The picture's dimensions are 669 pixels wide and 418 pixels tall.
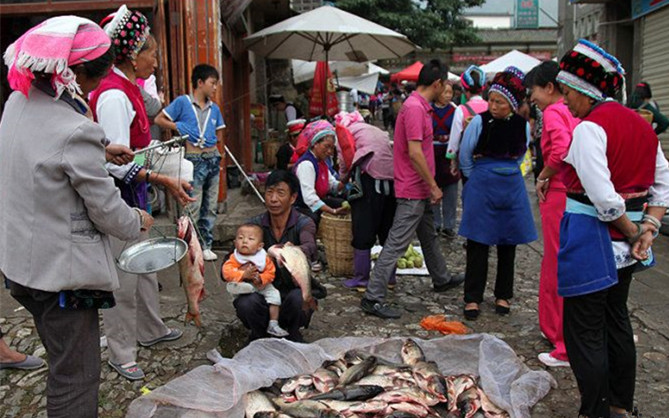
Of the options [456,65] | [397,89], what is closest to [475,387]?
[397,89]

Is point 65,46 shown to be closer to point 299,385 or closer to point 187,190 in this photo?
point 187,190

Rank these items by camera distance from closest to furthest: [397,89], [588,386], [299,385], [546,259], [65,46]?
[65,46]
[588,386]
[299,385]
[546,259]
[397,89]

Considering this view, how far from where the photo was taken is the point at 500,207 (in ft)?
15.4

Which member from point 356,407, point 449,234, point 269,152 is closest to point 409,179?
point 356,407

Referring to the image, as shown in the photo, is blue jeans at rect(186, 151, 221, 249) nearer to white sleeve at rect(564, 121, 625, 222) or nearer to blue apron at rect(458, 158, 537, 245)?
blue apron at rect(458, 158, 537, 245)

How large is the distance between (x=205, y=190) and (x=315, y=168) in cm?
125

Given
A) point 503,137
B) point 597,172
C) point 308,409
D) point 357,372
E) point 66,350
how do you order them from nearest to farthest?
point 66,350 → point 597,172 → point 308,409 → point 357,372 → point 503,137

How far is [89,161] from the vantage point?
93.7 inches

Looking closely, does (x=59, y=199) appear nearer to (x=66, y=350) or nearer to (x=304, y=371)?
(x=66, y=350)

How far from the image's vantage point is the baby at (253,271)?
12.6 feet

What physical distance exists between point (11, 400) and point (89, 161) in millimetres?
1936

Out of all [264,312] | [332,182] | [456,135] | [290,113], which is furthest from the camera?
[290,113]

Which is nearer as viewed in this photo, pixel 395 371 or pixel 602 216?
pixel 602 216

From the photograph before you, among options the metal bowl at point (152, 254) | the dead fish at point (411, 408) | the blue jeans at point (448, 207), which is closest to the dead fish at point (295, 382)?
the dead fish at point (411, 408)
